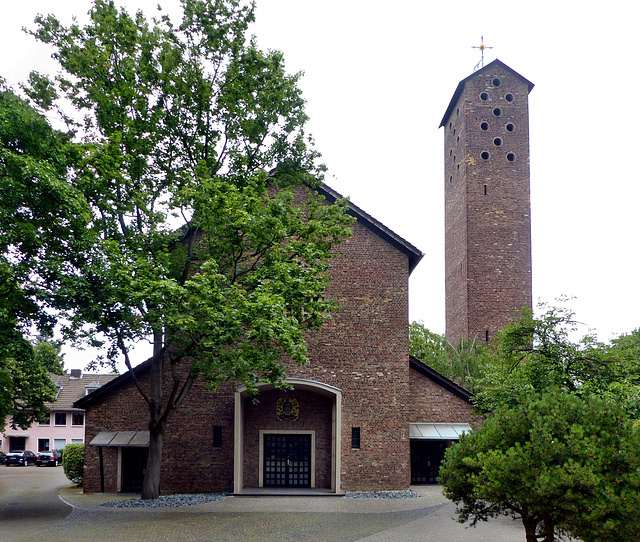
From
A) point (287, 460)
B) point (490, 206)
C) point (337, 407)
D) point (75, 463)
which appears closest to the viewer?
point (337, 407)

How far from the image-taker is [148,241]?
58.1 feet

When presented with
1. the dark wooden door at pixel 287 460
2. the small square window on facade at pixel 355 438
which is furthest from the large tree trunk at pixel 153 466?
the small square window on facade at pixel 355 438

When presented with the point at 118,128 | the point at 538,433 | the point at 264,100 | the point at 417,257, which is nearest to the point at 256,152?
the point at 264,100

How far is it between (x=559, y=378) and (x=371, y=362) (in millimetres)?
6738

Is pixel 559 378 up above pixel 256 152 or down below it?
below

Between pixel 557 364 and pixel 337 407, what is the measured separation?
7383 mm

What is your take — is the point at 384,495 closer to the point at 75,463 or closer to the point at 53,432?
the point at 75,463

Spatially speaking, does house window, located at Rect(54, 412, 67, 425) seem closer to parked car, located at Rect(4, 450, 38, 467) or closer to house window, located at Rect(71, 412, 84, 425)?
house window, located at Rect(71, 412, 84, 425)

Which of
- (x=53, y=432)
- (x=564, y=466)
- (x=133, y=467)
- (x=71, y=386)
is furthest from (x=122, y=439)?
(x=71, y=386)

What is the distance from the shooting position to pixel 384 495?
1973cm

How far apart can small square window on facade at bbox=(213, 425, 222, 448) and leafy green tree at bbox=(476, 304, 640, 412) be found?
29.3 feet

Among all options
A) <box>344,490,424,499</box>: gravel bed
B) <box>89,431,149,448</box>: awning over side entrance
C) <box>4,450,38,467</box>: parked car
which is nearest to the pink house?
<box>4,450,38,467</box>: parked car

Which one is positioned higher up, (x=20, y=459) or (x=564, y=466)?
(x=564, y=466)

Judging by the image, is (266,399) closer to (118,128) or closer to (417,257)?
(417,257)
